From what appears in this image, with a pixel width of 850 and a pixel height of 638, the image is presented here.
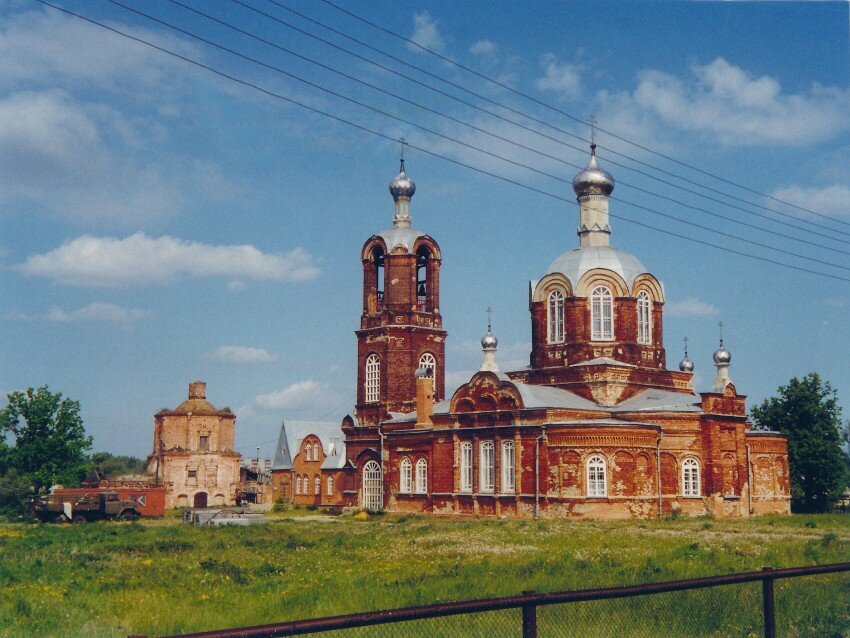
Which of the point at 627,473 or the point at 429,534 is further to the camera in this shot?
the point at 627,473

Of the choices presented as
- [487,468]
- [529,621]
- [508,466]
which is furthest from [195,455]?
[529,621]

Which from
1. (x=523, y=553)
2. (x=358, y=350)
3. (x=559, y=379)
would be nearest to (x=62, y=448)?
(x=358, y=350)

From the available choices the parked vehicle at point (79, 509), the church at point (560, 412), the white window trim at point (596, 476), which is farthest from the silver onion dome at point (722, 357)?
the parked vehicle at point (79, 509)

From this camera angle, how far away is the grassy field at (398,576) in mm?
11586

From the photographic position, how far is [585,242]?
148 feet

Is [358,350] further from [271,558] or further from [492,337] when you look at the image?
[271,558]

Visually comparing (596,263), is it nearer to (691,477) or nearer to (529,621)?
(691,477)

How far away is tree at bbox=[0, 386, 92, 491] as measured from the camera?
148 ft

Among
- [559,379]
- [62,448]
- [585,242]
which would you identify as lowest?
[62,448]

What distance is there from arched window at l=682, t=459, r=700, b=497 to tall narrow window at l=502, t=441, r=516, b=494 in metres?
6.90

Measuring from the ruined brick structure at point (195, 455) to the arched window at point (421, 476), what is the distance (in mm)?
20941

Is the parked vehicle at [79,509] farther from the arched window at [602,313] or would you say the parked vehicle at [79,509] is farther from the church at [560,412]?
the arched window at [602,313]

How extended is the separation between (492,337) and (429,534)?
1901cm

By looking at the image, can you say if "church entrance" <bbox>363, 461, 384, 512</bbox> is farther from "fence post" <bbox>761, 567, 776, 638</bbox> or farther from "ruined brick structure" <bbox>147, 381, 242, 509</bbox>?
"fence post" <bbox>761, 567, 776, 638</bbox>
